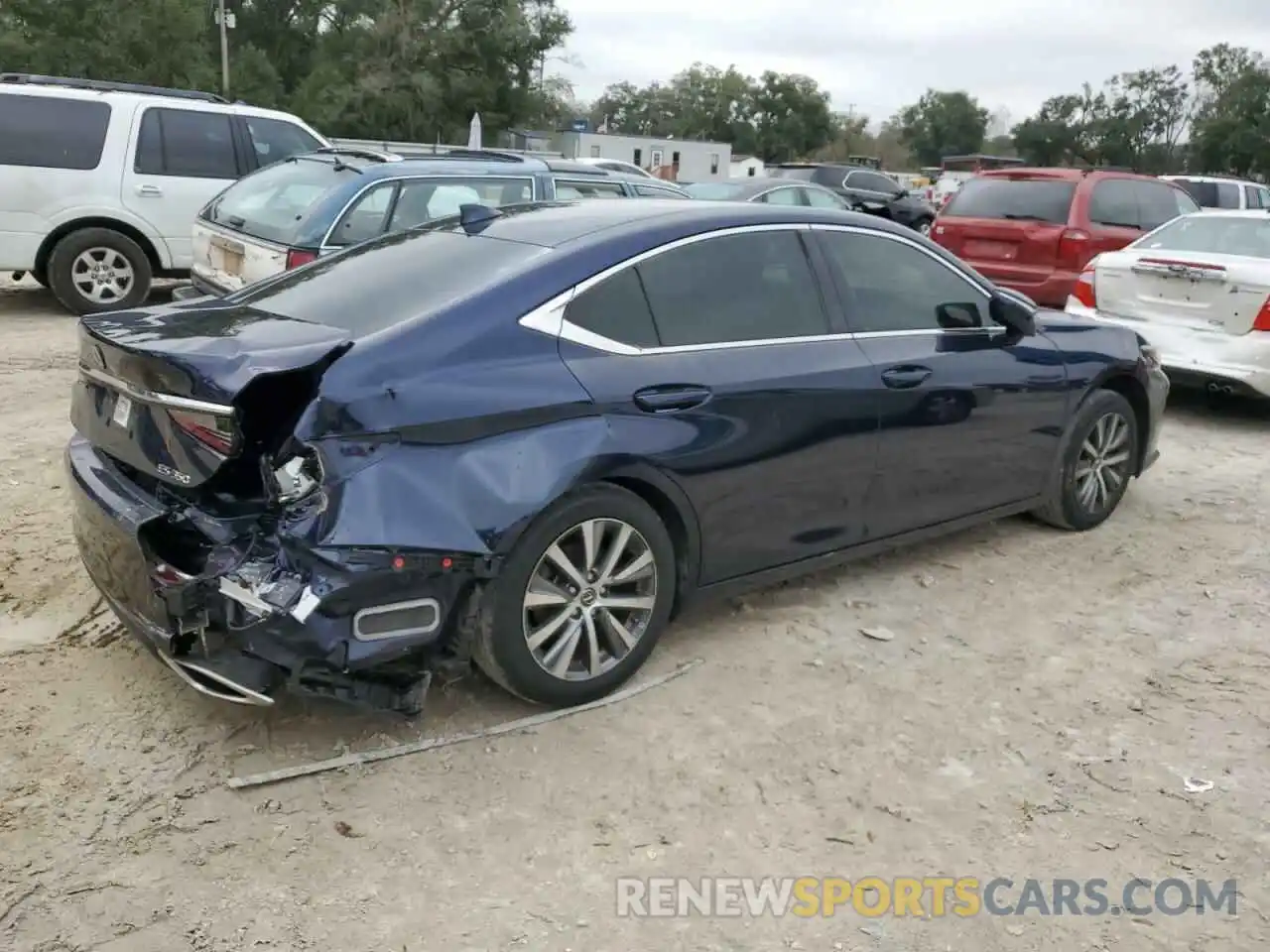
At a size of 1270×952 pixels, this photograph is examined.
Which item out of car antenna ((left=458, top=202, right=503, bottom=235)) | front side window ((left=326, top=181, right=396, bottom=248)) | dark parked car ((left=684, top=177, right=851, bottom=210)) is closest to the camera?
car antenna ((left=458, top=202, right=503, bottom=235))

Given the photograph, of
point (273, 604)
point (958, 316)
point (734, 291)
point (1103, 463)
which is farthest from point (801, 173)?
point (273, 604)

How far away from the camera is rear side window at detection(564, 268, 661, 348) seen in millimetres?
3666

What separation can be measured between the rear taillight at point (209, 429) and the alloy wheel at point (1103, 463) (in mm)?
3924

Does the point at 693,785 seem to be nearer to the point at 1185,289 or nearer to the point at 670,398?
the point at 670,398

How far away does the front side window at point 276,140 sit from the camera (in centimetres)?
1055

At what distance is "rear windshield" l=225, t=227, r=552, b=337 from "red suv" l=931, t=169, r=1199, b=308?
23.0 ft

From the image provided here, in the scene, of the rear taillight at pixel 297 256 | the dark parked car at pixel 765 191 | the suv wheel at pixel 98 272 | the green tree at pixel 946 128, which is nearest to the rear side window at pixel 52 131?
the suv wheel at pixel 98 272

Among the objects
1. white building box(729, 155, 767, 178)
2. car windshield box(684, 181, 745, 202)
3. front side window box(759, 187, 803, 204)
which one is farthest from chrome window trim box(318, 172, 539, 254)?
white building box(729, 155, 767, 178)

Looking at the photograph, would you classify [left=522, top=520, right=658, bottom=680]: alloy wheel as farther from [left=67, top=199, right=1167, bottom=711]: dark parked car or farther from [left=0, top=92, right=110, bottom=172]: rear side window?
[left=0, top=92, right=110, bottom=172]: rear side window

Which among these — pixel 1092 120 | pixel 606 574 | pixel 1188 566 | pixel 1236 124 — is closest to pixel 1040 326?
pixel 1188 566

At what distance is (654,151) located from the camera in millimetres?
55281

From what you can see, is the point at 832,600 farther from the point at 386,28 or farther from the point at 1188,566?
the point at 386,28

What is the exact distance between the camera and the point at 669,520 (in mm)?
3836

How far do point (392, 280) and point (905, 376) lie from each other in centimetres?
200
